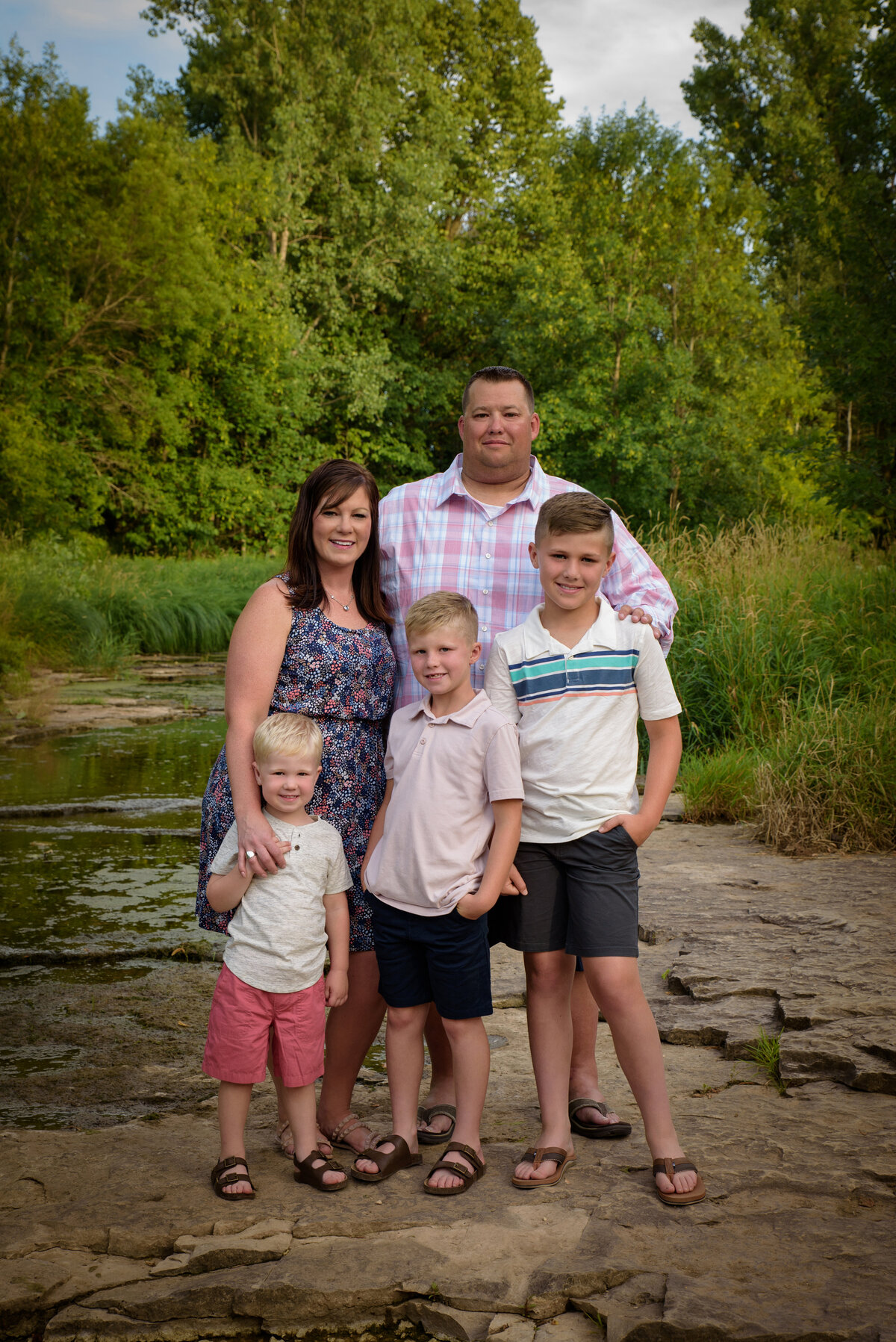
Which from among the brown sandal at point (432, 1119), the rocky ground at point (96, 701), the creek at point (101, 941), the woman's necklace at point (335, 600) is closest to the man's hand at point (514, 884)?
the brown sandal at point (432, 1119)

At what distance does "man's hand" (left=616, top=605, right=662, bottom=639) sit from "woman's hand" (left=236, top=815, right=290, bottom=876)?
1.01 metres

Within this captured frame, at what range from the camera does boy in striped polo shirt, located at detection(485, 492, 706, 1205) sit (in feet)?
8.82

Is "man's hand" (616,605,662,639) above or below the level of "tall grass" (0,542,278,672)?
above

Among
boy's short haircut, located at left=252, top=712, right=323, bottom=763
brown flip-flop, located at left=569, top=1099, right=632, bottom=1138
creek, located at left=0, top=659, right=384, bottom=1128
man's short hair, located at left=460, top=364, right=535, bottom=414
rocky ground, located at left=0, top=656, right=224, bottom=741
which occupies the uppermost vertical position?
man's short hair, located at left=460, top=364, right=535, bottom=414

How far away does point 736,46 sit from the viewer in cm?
3372

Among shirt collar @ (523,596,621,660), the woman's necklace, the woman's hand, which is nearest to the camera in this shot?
the woman's hand

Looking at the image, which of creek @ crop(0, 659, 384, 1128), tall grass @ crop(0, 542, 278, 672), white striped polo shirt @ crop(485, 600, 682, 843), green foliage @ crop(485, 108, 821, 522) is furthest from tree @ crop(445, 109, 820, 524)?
white striped polo shirt @ crop(485, 600, 682, 843)

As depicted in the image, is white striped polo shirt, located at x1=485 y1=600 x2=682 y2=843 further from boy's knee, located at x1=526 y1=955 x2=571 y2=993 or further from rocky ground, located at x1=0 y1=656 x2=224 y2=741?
rocky ground, located at x1=0 y1=656 x2=224 y2=741

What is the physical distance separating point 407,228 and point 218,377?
6440mm

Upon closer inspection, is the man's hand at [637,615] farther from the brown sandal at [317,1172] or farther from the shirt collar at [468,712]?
the brown sandal at [317,1172]

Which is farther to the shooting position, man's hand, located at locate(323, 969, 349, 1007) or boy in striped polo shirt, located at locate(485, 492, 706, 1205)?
man's hand, located at locate(323, 969, 349, 1007)

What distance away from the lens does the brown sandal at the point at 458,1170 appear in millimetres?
2617

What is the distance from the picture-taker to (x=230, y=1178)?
2602 millimetres

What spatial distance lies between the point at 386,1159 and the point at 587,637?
1.32 meters
